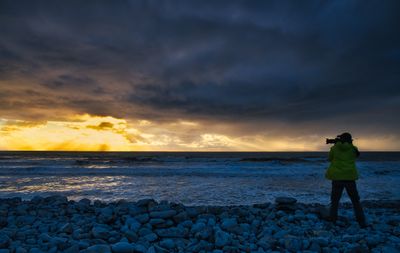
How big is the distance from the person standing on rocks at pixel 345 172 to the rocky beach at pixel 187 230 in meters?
0.39

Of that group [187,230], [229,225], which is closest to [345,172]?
[229,225]

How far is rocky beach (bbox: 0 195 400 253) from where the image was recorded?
4.61 meters

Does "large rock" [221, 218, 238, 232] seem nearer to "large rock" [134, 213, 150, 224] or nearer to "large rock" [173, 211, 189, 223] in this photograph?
"large rock" [173, 211, 189, 223]

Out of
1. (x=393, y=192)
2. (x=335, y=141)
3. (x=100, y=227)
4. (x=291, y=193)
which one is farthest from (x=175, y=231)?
(x=393, y=192)

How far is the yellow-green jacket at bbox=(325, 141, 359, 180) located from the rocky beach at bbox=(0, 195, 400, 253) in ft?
3.36

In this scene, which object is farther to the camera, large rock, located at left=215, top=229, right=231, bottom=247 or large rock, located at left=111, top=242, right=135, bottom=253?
large rock, located at left=215, top=229, right=231, bottom=247

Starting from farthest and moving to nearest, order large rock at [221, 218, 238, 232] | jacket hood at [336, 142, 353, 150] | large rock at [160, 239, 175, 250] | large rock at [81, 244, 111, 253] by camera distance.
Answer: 1. jacket hood at [336, 142, 353, 150]
2. large rock at [221, 218, 238, 232]
3. large rock at [160, 239, 175, 250]
4. large rock at [81, 244, 111, 253]

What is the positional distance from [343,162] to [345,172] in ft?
0.69

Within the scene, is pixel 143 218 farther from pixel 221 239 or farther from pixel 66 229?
pixel 221 239

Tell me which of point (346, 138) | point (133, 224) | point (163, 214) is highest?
point (346, 138)

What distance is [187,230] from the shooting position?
5469mm

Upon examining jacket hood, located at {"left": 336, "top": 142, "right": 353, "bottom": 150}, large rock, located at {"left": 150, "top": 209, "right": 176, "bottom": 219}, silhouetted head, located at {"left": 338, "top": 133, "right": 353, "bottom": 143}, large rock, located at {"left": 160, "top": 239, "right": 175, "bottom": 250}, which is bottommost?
large rock, located at {"left": 160, "top": 239, "right": 175, "bottom": 250}

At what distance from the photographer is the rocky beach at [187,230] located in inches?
181

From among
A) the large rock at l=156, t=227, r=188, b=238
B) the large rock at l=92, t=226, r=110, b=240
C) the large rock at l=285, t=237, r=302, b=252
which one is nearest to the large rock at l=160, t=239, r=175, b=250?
the large rock at l=156, t=227, r=188, b=238
